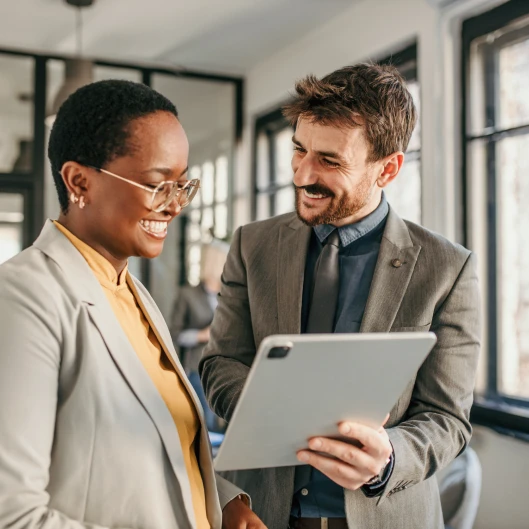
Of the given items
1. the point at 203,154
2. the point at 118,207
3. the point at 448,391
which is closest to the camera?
the point at 118,207

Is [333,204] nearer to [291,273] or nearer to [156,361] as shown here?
[291,273]

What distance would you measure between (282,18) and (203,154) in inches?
67.2

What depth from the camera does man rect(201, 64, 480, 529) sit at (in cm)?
130

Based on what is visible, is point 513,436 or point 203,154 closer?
point 513,436

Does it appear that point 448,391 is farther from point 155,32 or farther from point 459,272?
point 155,32

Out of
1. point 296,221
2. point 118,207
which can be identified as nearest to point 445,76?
point 296,221

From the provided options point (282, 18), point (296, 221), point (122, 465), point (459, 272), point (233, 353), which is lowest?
point (122, 465)

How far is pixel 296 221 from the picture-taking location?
1.50 metres

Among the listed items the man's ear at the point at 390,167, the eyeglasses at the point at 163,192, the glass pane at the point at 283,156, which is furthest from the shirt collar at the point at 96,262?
the glass pane at the point at 283,156

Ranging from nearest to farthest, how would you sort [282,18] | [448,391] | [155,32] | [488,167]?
[448,391] → [488,167] → [282,18] → [155,32]

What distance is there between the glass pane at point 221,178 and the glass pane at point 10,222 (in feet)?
5.73

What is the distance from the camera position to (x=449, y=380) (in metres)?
1.32

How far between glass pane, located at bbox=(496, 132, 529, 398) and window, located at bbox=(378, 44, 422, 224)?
1.85ft

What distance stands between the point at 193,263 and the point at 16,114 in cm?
194
